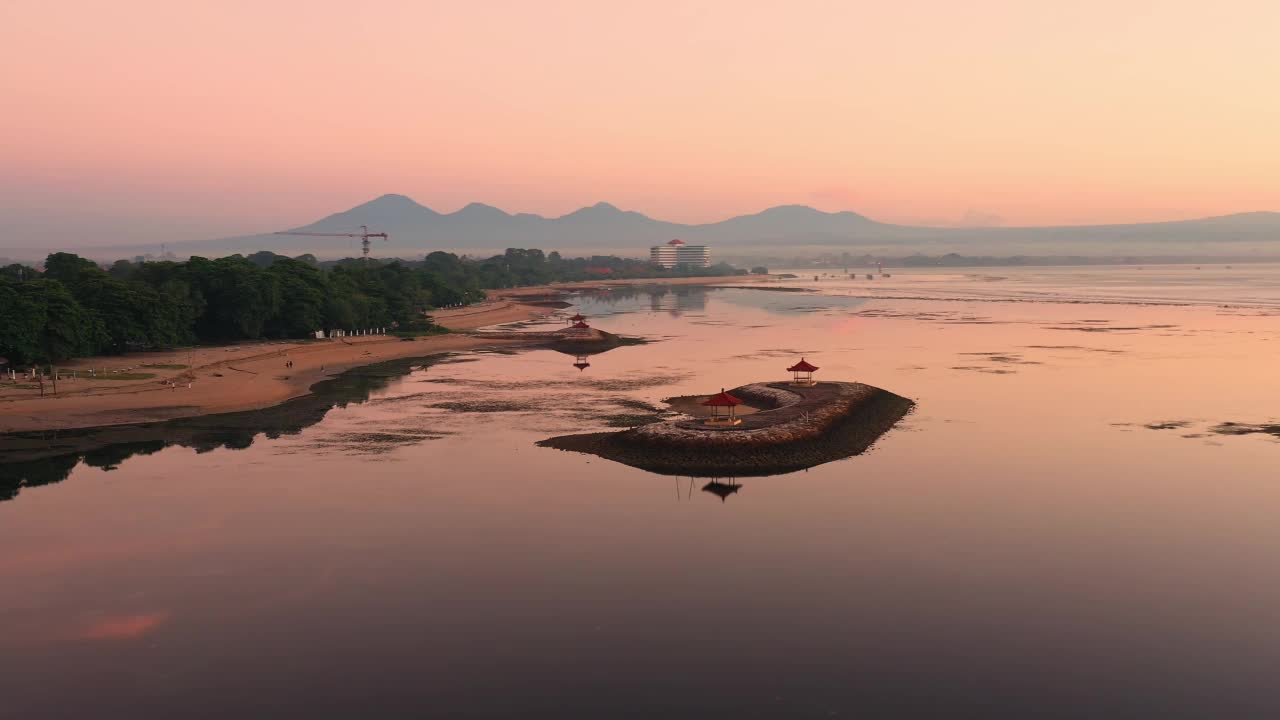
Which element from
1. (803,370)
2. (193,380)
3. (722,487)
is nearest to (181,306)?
(193,380)

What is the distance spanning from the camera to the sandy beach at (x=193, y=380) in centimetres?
6619

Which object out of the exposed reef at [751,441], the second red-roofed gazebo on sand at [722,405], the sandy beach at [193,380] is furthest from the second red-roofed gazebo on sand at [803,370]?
the sandy beach at [193,380]

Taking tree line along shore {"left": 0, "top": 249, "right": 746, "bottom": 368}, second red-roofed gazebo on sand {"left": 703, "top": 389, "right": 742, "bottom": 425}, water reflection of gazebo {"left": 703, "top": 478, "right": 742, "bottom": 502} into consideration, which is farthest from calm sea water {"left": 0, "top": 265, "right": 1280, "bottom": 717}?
tree line along shore {"left": 0, "top": 249, "right": 746, "bottom": 368}

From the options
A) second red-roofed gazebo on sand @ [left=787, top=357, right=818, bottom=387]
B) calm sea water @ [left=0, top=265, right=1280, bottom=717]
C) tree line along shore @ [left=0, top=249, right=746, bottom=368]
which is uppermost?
tree line along shore @ [left=0, top=249, right=746, bottom=368]

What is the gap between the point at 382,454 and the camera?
181ft

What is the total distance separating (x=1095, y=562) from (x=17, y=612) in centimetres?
3887

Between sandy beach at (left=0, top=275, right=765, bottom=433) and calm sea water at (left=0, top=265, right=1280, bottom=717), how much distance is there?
12.3m

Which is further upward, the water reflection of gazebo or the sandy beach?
the sandy beach

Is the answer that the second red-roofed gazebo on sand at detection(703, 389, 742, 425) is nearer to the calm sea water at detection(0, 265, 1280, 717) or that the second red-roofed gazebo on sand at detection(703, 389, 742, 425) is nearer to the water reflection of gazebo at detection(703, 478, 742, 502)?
the water reflection of gazebo at detection(703, 478, 742, 502)

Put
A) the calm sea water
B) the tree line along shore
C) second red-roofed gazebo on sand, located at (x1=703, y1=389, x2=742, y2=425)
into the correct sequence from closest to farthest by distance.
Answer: the calm sea water, second red-roofed gazebo on sand, located at (x1=703, y1=389, x2=742, y2=425), the tree line along shore

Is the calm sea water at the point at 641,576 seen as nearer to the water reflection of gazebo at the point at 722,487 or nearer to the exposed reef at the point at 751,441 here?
the water reflection of gazebo at the point at 722,487

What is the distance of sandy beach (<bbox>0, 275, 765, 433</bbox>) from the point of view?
66.2 meters

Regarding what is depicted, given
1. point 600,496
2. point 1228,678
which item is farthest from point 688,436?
point 1228,678

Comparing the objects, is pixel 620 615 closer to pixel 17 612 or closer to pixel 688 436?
pixel 17 612
